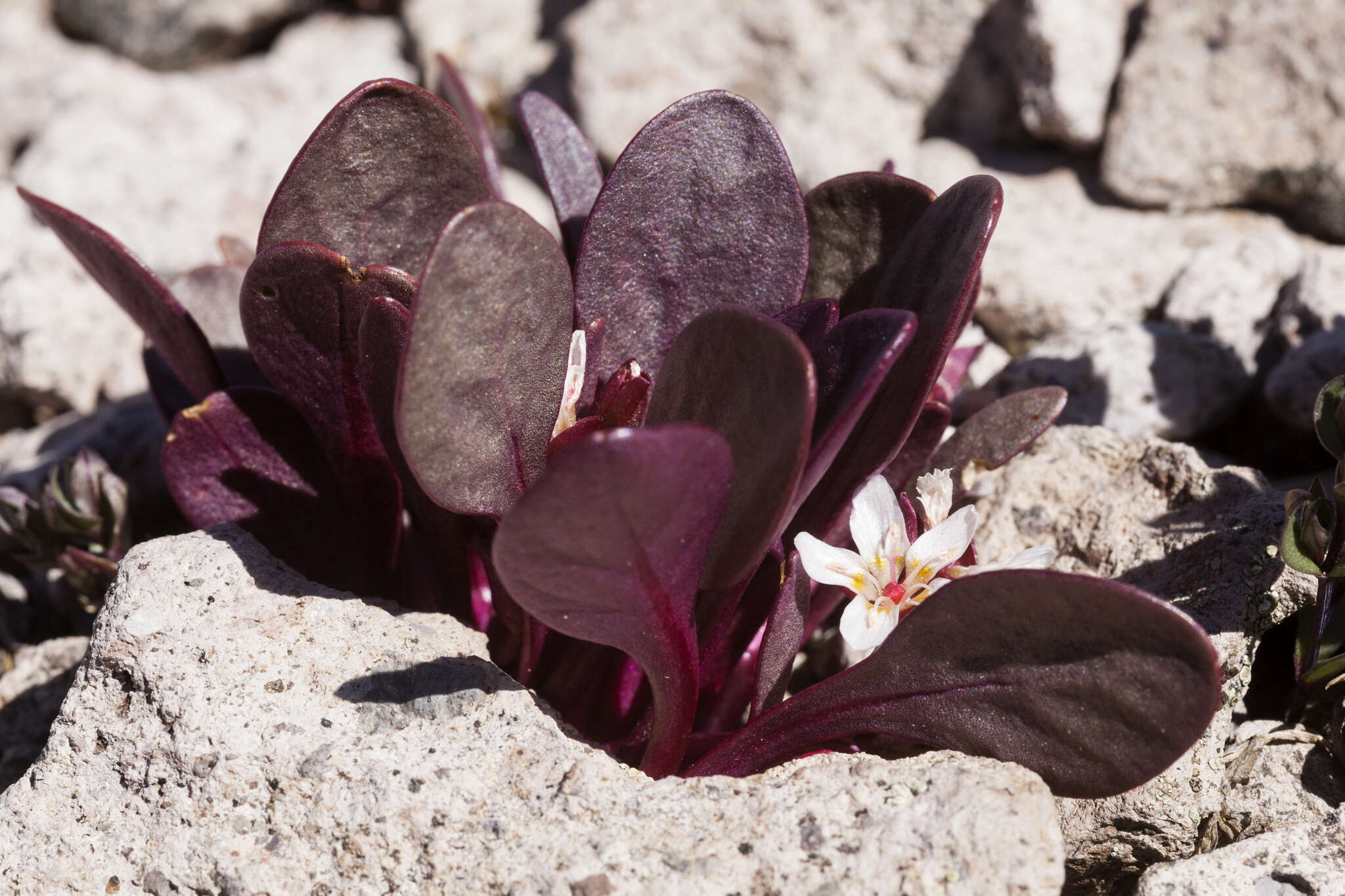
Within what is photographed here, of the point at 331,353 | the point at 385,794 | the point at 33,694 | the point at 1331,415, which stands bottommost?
the point at 33,694

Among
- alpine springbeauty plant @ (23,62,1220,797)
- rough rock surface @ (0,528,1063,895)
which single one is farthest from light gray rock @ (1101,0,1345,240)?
rough rock surface @ (0,528,1063,895)

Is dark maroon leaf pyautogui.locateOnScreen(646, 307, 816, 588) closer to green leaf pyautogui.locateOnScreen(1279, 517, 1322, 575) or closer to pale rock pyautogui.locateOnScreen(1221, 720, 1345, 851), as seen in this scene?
green leaf pyautogui.locateOnScreen(1279, 517, 1322, 575)

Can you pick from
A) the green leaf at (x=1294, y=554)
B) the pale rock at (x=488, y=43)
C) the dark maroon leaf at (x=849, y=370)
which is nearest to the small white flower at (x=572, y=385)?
the dark maroon leaf at (x=849, y=370)

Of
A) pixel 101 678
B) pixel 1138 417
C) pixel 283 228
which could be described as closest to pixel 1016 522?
pixel 1138 417

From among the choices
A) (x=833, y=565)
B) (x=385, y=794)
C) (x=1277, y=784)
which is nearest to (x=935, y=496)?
(x=833, y=565)

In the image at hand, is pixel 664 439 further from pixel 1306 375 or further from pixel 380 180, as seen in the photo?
pixel 1306 375

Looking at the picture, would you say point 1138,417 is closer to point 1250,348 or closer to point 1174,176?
point 1250,348
